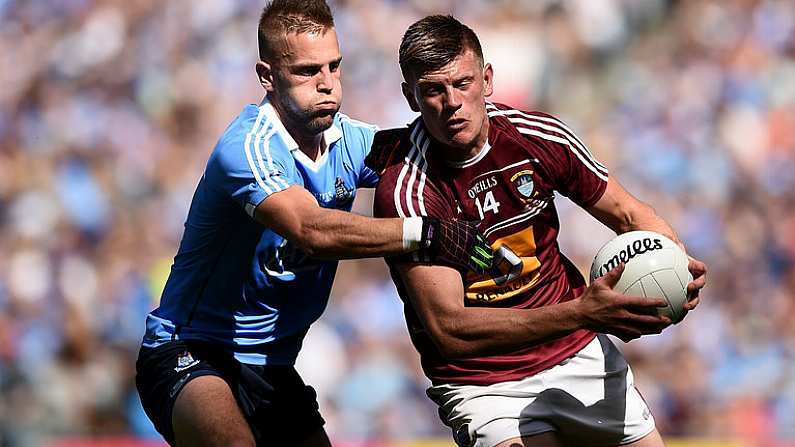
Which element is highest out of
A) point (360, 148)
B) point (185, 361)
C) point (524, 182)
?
point (360, 148)

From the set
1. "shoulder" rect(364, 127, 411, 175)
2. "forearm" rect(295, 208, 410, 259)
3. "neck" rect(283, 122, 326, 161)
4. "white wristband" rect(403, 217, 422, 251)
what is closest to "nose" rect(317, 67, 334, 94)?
"neck" rect(283, 122, 326, 161)

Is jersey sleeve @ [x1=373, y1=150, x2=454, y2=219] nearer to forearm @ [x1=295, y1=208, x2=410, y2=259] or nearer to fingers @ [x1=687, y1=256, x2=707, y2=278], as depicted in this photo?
forearm @ [x1=295, y1=208, x2=410, y2=259]

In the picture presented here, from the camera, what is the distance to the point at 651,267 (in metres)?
4.51

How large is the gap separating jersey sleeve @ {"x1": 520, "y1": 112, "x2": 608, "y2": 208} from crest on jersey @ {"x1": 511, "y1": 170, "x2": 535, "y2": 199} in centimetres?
9

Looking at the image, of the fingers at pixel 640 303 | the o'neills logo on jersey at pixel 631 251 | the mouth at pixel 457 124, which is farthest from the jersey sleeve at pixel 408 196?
the fingers at pixel 640 303

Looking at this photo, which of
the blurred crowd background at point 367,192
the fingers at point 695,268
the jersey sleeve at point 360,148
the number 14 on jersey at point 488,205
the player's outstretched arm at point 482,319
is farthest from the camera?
the blurred crowd background at point 367,192

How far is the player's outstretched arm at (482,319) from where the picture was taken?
4422 mm

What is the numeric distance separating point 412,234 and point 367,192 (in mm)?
6058

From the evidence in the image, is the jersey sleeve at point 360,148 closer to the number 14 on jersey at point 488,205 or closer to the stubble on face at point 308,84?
the stubble on face at point 308,84

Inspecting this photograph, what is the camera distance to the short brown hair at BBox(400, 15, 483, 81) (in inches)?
187

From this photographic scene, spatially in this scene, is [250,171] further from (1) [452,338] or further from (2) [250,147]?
(1) [452,338]

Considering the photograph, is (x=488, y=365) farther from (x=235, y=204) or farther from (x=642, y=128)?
(x=642, y=128)

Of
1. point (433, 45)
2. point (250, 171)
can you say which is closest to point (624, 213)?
point (433, 45)

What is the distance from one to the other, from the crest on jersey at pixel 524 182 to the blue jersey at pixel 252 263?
810 mm
